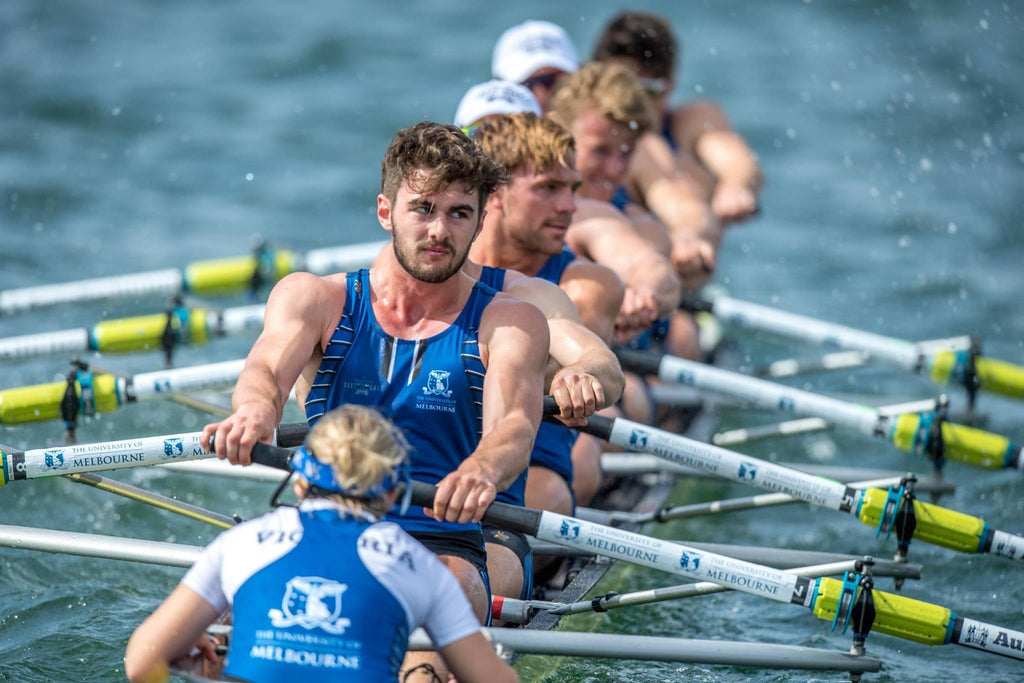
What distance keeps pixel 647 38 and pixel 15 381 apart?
462 cm

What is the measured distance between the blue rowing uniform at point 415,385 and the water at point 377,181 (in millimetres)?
980

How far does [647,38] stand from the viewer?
882cm

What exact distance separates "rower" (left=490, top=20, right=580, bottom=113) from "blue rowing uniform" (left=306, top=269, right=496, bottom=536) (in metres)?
4.08

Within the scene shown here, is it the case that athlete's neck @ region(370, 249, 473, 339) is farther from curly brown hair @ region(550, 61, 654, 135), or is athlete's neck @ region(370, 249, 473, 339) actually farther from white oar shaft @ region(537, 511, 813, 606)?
curly brown hair @ region(550, 61, 654, 135)

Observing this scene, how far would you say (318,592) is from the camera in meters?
3.21

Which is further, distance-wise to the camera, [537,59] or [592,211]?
[537,59]

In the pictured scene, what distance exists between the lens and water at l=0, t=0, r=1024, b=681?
6.19 meters

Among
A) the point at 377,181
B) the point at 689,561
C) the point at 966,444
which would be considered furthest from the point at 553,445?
the point at 377,181

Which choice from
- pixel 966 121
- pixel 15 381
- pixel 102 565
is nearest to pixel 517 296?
pixel 102 565

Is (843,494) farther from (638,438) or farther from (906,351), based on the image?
(906,351)

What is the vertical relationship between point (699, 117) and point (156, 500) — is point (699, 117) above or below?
above

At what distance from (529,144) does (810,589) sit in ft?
7.29

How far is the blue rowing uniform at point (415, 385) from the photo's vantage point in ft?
14.7

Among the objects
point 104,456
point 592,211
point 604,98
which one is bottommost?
point 104,456
